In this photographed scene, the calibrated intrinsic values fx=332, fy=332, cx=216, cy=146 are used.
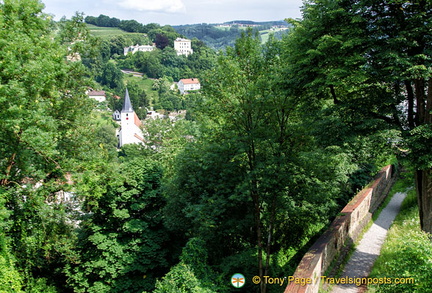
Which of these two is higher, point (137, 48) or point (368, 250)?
point (137, 48)

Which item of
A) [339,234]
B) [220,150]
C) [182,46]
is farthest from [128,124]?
[182,46]

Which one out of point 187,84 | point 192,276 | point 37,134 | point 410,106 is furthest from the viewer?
point 187,84

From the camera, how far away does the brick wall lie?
9.16m

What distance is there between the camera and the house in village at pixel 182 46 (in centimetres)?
18388

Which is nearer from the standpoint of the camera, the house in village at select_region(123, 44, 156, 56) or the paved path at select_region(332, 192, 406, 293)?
the paved path at select_region(332, 192, 406, 293)

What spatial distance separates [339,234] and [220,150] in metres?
5.16

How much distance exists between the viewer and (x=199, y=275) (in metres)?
11.0

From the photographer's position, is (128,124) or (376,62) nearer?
(376,62)

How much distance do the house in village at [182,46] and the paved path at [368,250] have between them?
176369 millimetres

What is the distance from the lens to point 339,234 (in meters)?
11.8

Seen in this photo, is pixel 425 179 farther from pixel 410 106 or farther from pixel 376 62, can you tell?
pixel 376 62

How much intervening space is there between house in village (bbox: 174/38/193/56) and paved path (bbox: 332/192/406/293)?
176m

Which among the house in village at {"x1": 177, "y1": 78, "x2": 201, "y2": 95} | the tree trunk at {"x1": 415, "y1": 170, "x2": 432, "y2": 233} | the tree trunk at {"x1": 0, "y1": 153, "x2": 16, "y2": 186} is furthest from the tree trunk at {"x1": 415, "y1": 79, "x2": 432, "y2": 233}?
the house in village at {"x1": 177, "y1": 78, "x2": 201, "y2": 95}

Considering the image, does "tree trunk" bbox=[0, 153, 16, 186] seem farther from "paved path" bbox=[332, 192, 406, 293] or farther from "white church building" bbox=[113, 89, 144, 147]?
"white church building" bbox=[113, 89, 144, 147]
